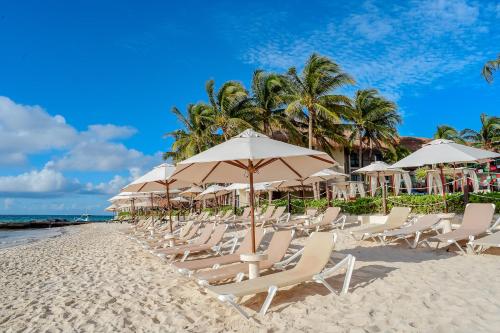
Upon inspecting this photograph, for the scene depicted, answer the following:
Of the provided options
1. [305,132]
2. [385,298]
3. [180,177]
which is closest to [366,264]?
[385,298]

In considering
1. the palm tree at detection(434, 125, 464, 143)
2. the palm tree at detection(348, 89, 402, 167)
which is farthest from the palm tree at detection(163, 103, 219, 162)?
the palm tree at detection(434, 125, 464, 143)

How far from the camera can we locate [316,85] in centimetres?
2255

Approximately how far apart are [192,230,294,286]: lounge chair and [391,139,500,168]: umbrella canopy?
14.1 ft

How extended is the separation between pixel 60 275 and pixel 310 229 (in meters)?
6.61

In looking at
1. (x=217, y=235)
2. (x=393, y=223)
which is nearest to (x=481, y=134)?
(x=393, y=223)

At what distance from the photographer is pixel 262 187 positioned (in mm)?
16781

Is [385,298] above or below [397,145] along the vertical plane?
below

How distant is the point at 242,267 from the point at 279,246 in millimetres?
682

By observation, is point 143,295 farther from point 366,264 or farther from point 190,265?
point 366,264

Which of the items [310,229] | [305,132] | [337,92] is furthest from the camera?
[305,132]

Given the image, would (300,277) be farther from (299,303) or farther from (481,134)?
(481,134)

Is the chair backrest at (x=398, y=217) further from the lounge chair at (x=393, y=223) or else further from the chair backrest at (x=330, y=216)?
the chair backrest at (x=330, y=216)

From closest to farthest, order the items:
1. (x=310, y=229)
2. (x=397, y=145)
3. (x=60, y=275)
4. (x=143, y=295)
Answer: (x=143, y=295)
(x=60, y=275)
(x=310, y=229)
(x=397, y=145)

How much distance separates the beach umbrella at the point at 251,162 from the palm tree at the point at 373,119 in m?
23.9
